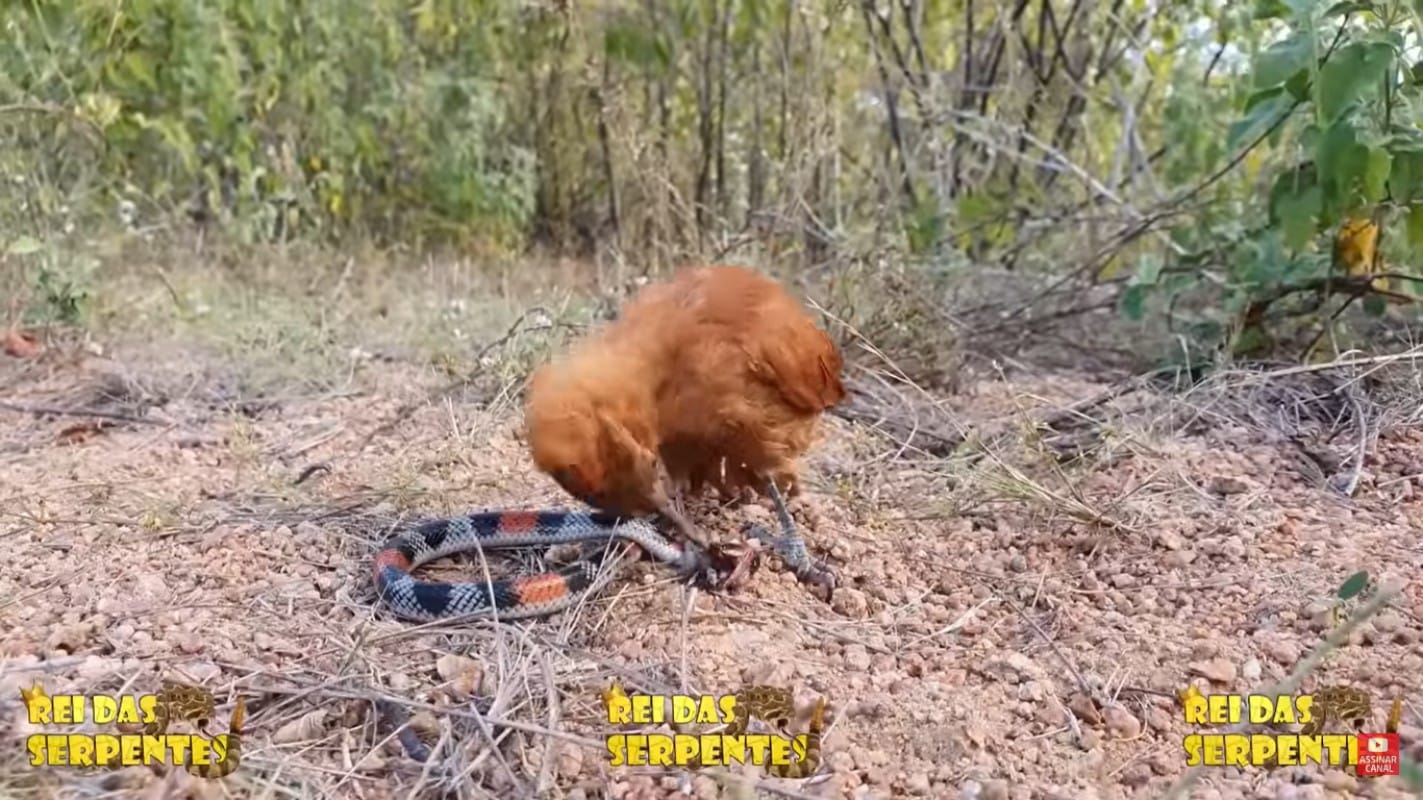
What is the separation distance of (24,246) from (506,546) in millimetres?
2904

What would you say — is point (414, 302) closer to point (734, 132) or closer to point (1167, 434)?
point (734, 132)

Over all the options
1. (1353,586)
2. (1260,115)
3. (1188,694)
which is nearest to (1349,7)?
(1260,115)

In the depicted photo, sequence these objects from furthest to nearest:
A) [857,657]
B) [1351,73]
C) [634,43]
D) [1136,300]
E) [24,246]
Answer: [634,43]
[24,246]
[1136,300]
[1351,73]
[857,657]

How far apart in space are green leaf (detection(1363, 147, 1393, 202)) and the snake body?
1.97 metres

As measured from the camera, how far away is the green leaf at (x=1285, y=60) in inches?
118

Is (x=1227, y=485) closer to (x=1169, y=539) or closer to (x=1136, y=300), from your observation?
(x=1169, y=539)

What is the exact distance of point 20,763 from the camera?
69.9 inches

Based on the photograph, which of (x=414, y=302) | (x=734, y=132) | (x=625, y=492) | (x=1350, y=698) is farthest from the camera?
(x=734, y=132)

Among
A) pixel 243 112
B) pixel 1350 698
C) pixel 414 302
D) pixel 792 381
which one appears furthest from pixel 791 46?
pixel 1350 698

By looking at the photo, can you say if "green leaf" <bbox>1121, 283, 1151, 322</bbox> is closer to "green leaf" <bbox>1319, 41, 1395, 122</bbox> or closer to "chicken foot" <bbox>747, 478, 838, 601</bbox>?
"green leaf" <bbox>1319, 41, 1395, 122</bbox>

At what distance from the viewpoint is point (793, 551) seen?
2.58 meters

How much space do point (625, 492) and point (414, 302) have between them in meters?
3.53

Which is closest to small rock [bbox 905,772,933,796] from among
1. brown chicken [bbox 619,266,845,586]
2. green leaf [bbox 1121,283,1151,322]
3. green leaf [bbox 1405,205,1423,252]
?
brown chicken [bbox 619,266,845,586]

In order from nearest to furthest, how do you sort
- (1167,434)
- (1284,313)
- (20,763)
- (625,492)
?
(20,763), (625,492), (1167,434), (1284,313)
